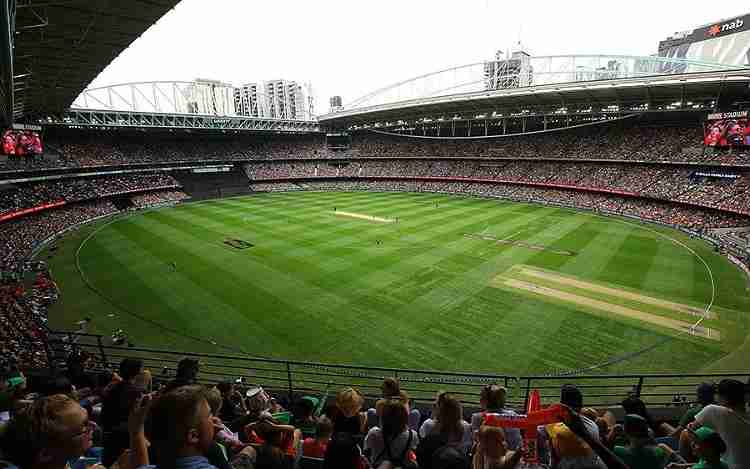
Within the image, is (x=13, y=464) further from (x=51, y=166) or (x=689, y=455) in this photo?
(x=51, y=166)

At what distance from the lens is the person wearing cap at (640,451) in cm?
412

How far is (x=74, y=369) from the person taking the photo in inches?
314

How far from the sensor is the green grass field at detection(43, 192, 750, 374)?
15.8 meters

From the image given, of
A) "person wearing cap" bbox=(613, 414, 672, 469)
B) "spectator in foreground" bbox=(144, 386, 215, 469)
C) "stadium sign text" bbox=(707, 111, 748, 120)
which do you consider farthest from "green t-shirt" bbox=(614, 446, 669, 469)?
"stadium sign text" bbox=(707, 111, 748, 120)

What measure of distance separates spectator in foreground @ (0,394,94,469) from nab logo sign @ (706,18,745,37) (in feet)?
255

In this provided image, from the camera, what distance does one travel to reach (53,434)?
2.38 metres

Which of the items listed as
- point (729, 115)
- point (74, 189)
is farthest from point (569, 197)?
point (74, 189)

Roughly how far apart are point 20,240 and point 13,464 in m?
39.4

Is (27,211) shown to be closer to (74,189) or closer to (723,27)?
(74,189)

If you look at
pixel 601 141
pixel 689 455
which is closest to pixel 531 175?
pixel 601 141

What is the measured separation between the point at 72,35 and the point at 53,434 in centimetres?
2059

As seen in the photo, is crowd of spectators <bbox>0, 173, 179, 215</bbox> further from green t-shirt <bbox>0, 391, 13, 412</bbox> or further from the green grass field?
green t-shirt <bbox>0, 391, 13, 412</bbox>

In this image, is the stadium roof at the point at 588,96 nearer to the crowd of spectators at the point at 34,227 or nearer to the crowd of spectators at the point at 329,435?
the crowd of spectators at the point at 34,227

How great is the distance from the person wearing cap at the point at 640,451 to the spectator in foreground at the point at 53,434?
5.32 meters
